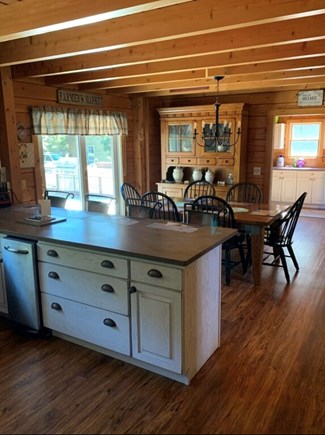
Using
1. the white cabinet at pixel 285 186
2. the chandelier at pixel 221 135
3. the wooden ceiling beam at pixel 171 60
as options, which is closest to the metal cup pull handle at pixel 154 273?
the wooden ceiling beam at pixel 171 60

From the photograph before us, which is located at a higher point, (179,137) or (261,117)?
(261,117)

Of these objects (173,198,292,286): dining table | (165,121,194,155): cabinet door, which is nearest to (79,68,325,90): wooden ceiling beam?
(165,121,194,155): cabinet door

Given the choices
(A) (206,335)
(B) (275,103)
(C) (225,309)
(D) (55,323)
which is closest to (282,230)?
(C) (225,309)

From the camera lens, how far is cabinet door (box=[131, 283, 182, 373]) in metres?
2.23

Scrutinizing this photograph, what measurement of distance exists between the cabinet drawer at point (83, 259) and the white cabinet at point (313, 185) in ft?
21.9

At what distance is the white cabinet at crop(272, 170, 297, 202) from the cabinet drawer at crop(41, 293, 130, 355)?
6.68 meters

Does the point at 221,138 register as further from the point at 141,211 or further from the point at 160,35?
the point at 160,35

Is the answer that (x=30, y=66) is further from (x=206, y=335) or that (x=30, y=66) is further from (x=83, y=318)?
(x=206, y=335)

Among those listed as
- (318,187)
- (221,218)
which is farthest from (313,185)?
(221,218)

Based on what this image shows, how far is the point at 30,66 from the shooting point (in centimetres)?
405

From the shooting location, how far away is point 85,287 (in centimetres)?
258

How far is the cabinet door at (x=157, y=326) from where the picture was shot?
2.23m

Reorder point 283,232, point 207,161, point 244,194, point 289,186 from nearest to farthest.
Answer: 1. point 283,232
2. point 244,194
3. point 207,161
4. point 289,186

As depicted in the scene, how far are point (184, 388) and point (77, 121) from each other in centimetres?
393
